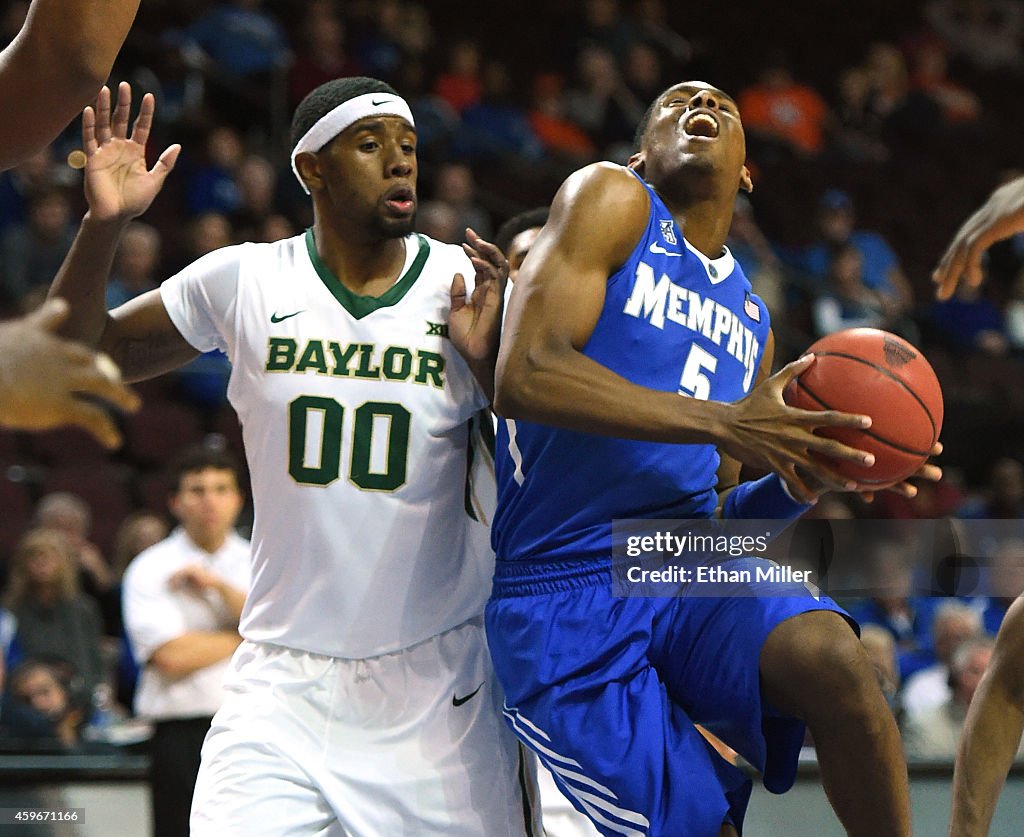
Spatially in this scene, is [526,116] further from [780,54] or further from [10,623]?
[10,623]

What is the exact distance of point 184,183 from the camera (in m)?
9.83

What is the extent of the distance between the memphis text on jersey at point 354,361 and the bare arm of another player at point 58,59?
1.51 metres

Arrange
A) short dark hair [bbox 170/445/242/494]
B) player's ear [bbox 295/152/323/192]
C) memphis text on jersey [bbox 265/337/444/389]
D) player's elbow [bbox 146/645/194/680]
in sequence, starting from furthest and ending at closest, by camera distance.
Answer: short dark hair [bbox 170/445/242/494] < player's elbow [bbox 146/645/194/680] < player's ear [bbox 295/152/323/192] < memphis text on jersey [bbox 265/337/444/389]

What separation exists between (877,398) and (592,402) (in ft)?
1.91

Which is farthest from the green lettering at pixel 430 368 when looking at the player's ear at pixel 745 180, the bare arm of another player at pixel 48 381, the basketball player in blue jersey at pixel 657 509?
the bare arm of another player at pixel 48 381

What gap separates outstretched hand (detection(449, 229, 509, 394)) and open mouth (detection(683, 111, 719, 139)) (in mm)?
548

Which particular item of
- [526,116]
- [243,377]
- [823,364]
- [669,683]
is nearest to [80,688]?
[243,377]

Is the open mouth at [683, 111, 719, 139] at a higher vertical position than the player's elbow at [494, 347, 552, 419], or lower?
higher

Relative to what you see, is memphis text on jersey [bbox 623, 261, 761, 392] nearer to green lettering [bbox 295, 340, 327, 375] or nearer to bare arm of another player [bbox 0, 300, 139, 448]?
green lettering [bbox 295, 340, 327, 375]

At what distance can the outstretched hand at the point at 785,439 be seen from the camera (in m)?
2.81

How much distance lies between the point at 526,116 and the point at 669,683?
892 cm

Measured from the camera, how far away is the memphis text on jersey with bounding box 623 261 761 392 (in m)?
3.22

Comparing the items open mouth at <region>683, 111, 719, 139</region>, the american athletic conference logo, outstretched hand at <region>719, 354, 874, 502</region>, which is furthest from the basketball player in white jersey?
the american athletic conference logo

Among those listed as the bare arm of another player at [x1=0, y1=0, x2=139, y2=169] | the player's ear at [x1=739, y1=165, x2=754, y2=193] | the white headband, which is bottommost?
the bare arm of another player at [x1=0, y1=0, x2=139, y2=169]
